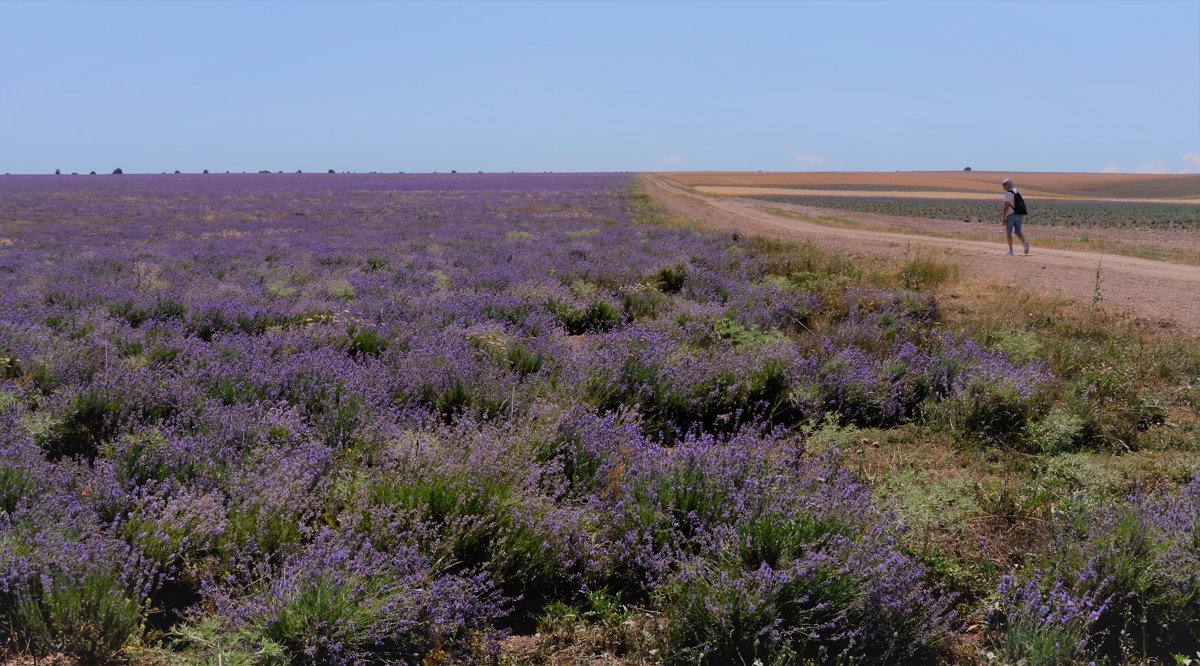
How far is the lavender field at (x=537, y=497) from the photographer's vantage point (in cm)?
294

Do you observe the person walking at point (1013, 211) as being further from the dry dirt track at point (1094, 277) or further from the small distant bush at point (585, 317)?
the small distant bush at point (585, 317)

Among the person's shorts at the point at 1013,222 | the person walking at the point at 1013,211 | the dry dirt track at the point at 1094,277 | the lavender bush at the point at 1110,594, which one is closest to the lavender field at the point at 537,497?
the lavender bush at the point at 1110,594

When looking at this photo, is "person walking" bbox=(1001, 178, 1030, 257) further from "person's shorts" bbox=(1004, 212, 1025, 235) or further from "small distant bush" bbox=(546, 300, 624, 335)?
"small distant bush" bbox=(546, 300, 624, 335)

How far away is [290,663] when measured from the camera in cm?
272

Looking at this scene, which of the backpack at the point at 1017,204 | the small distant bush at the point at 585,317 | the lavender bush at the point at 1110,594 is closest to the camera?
the lavender bush at the point at 1110,594

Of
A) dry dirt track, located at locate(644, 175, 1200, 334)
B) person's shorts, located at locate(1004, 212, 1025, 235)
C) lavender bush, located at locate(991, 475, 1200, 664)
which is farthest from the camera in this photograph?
person's shorts, located at locate(1004, 212, 1025, 235)

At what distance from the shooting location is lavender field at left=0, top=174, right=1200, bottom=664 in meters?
2.94

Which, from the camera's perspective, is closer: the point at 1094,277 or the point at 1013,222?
the point at 1094,277

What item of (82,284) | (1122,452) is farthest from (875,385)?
(82,284)

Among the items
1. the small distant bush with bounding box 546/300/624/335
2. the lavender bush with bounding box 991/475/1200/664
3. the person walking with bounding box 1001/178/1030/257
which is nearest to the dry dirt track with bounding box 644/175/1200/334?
the person walking with bounding box 1001/178/1030/257

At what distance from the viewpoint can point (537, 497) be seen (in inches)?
149

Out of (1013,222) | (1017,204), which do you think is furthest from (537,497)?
(1013,222)

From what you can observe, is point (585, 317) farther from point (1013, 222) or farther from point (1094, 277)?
point (1013, 222)

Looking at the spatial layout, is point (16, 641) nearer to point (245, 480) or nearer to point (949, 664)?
point (245, 480)
